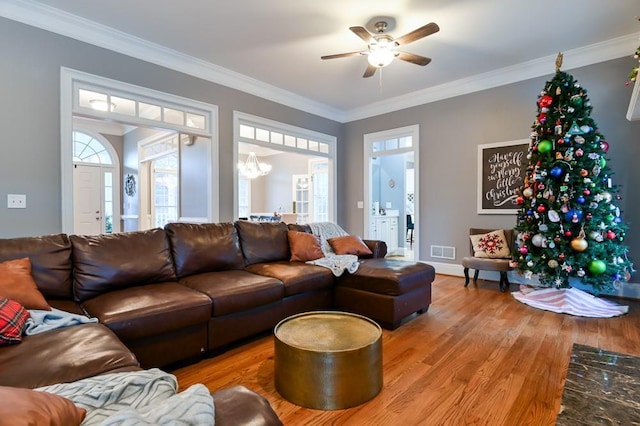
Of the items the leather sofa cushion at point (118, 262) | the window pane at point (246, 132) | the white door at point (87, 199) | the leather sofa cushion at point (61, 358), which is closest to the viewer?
the leather sofa cushion at point (61, 358)

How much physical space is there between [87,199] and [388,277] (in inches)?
273

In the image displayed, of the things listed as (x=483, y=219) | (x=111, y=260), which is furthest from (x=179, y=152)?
(x=483, y=219)

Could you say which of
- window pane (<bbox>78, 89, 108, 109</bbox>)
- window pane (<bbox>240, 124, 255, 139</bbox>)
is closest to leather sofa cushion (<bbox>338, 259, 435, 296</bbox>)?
window pane (<bbox>240, 124, 255, 139</bbox>)

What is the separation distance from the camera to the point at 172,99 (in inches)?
154

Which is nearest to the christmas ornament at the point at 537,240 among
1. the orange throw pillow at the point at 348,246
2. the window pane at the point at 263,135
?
the orange throw pillow at the point at 348,246

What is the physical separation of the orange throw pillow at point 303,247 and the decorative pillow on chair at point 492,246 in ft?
7.50

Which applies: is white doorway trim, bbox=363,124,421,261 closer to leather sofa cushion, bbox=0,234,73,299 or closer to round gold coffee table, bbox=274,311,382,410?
round gold coffee table, bbox=274,311,382,410

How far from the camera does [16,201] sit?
116 inches

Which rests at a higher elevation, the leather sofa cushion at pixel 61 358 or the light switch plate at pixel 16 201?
the light switch plate at pixel 16 201

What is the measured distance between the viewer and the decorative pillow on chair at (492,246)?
417 centimetres

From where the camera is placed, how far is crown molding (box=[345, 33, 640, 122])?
3.61m

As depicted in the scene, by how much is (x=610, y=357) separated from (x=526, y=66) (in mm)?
3586

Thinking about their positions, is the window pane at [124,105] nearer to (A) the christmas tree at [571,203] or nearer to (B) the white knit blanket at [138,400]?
(B) the white knit blanket at [138,400]

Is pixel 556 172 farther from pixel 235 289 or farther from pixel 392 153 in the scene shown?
pixel 235 289
